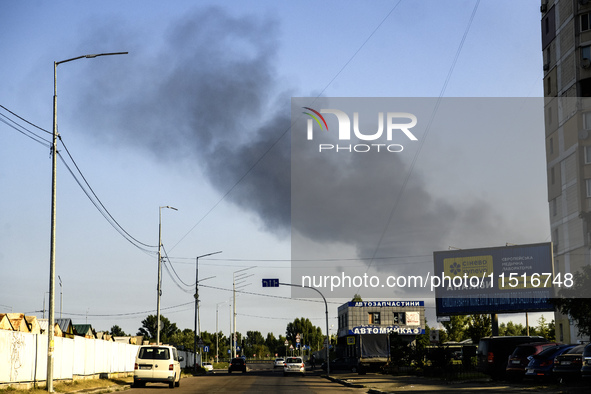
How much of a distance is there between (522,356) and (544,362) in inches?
65.3

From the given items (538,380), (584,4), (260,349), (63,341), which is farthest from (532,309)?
(260,349)

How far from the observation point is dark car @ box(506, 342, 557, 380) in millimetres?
28453

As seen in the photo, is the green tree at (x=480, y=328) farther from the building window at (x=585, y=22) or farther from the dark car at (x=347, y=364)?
the building window at (x=585, y=22)

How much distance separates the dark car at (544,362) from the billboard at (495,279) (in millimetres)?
29930

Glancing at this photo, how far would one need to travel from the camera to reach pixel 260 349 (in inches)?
7633

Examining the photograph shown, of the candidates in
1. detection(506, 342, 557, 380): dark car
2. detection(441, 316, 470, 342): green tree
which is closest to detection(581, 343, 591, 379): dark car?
detection(506, 342, 557, 380): dark car

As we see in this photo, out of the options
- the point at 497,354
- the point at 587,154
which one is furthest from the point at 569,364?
the point at 587,154

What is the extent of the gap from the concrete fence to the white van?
310 centimetres

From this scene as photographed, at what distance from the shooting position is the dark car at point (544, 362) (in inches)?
1055

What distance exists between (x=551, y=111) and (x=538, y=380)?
4917 centimetres

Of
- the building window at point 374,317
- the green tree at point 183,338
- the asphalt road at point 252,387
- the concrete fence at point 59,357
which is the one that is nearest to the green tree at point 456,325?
the building window at point 374,317

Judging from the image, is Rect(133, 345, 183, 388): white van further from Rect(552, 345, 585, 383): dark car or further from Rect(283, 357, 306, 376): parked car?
Rect(283, 357, 306, 376): parked car

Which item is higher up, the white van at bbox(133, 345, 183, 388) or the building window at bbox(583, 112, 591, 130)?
the building window at bbox(583, 112, 591, 130)

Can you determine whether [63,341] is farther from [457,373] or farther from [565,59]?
[565,59]
